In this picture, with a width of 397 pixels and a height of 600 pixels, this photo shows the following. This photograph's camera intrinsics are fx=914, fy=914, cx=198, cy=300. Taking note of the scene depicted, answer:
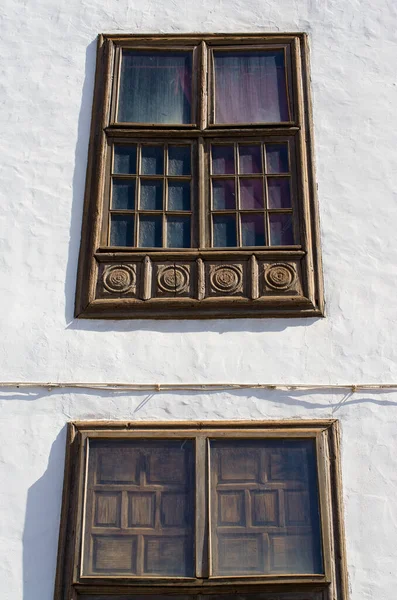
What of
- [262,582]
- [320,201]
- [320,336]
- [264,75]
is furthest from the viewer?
[264,75]

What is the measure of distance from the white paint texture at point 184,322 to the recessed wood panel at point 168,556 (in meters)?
0.56

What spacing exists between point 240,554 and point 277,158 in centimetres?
284

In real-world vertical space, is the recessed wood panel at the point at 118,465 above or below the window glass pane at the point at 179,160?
below

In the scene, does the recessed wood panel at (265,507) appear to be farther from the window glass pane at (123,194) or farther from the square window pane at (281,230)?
the window glass pane at (123,194)

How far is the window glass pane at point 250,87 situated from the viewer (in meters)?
6.77

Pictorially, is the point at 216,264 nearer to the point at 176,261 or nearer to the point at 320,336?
the point at 176,261

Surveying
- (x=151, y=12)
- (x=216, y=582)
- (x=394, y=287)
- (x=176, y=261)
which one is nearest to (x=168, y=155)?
(x=176, y=261)

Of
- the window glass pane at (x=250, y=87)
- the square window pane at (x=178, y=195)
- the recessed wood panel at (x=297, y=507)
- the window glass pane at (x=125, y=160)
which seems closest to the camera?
the recessed wood panel at (x=297, y=507)

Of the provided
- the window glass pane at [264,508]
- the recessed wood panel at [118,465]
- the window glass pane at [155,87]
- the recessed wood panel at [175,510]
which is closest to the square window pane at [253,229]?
the window glass pane at [155,87]

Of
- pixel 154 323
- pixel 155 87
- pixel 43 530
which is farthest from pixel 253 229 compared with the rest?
pixel 43 530

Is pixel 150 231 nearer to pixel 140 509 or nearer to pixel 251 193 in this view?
pixel 251 193

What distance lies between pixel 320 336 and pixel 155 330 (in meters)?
1.07

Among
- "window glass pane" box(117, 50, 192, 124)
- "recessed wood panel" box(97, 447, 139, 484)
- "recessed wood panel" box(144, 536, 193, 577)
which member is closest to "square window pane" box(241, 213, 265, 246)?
"window glass pane" box(117, 50, 192, 124)

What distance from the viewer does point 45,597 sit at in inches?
205
